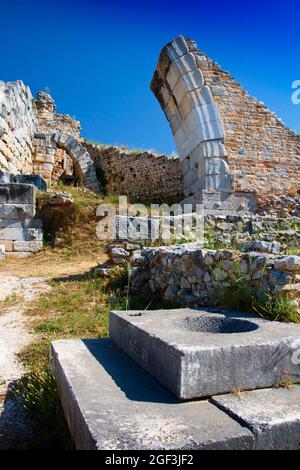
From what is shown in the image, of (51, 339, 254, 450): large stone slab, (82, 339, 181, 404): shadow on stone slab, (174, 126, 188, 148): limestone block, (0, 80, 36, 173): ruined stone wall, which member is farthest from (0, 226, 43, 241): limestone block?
(51, 339, 254, 450): large stone slab

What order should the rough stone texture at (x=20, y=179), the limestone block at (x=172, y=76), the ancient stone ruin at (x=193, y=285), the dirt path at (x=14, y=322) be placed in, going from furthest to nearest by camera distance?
the limestone block at (x=172, y=76) → the rough stone texture at (x=20, y=179) → the dirt path at (x=14, y=322) → the ancient stone ruin at (x=193, y=285)

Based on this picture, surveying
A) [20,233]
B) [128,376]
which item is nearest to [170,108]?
[20,233]

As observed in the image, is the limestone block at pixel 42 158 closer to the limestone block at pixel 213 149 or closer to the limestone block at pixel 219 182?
the limestone block at pixel 213 149

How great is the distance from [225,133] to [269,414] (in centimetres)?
829

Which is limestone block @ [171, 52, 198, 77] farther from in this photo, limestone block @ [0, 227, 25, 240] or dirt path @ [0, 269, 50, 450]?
dirt path @ [0, 269, 50, 450]

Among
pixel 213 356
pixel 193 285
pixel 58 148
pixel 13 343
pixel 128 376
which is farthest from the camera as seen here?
pixel 58 148

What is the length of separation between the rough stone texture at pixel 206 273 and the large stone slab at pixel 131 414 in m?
1.41

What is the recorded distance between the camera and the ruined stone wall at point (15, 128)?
9.15 meters

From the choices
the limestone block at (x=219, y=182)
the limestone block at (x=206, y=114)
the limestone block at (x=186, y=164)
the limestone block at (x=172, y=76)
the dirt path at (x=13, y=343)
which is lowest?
the dirt path at (x=13, y=343)

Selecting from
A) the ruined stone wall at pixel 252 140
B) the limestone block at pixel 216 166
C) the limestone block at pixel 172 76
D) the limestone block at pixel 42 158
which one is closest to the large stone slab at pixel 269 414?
the limestone block at pixel 216 166

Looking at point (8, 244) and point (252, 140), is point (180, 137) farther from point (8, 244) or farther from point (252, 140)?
point (8, 244)

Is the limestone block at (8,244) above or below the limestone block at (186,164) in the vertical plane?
below

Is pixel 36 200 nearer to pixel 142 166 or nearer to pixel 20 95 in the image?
pixel 20 95

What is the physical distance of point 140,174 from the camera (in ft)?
46.5
